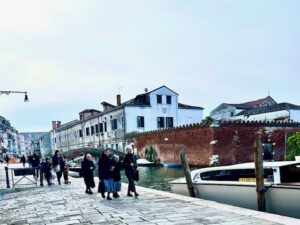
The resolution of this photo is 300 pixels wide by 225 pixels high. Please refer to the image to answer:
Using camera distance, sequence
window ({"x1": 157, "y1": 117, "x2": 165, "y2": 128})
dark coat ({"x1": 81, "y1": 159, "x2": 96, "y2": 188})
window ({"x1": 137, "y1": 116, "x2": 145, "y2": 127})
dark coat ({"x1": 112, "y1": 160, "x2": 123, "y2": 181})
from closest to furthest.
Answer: dark coat ({"x1": 112, "y1": 160, "x2": 123, "y2": 181}) → dark coat ({"x1": 81, "y1": 159, "x2": 96, "y2": 188}) → window ({"x1": 137, "y1": 116, "x2": 145, "y2": 127}) → window ({"x1": 157, "y1": 117, "x2": 165, "y2": 128})

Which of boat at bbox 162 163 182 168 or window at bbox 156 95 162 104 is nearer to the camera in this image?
boat at bbox 162 163 182 168

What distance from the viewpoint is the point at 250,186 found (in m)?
9.01

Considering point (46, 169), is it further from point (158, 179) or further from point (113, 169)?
point (158, 179)

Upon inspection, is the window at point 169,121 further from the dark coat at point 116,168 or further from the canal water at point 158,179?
the dark coat at point 116,168

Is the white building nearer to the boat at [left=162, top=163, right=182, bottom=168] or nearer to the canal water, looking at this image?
the boat at [left=162, top=163, right=182, bottom=168]

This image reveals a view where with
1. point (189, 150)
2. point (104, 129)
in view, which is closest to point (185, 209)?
point (189, 150)

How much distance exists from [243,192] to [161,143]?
863 inches

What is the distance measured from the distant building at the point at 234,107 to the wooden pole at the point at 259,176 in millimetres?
40075

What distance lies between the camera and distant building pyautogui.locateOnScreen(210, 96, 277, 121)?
4966cm

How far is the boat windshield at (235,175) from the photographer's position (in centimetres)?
941

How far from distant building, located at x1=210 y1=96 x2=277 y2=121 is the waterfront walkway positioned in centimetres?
4051

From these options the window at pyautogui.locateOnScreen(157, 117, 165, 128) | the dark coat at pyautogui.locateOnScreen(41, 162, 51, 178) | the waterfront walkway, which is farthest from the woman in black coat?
the window at pyautogui.locateOnScreen(157, 117, 165, 128)

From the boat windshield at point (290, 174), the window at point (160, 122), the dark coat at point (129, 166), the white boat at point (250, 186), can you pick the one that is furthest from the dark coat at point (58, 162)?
the window at point (160, 122)

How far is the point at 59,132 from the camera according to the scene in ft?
208
